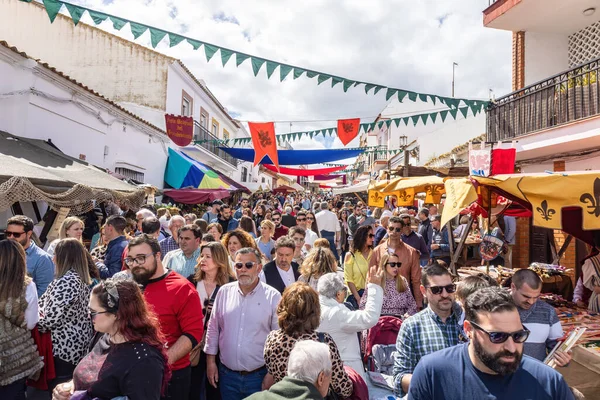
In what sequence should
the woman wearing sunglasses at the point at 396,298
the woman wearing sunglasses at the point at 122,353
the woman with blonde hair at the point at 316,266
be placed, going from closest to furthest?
the woman wearing sunglasses at the point at 122,353, the woman wearing sunglasses at the point at 396,298, the woman with blonde hair at the point at 316,266

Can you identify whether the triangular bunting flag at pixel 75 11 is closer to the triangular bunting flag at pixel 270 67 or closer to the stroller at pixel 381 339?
the triangular bunting flag at pixel 270 67

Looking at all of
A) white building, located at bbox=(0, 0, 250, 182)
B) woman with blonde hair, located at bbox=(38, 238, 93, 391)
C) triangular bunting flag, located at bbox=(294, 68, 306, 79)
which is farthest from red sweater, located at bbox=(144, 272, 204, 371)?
white building, located at bbox=(0, 0, 250, 182)

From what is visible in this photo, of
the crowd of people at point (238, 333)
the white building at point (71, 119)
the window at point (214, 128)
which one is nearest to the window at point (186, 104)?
the window at point (214, 128)

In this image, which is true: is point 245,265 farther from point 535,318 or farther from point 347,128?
point 347,128

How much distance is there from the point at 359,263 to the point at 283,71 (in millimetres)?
3648

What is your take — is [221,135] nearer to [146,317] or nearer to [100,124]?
[100,124]

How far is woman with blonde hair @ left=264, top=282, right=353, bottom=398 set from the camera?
2.53 meters

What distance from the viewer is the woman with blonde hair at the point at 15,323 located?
2.77 meters

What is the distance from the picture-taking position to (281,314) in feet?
8.67

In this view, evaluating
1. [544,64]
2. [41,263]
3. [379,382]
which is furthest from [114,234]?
[544,64]

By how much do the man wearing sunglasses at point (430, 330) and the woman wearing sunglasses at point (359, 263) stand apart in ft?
7.46

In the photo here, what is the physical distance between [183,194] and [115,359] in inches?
457

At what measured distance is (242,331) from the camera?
3068 mm

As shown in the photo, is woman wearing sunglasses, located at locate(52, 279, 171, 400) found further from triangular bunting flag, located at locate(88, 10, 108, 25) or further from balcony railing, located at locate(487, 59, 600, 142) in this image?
balcony railing, located at locate(487, 59, 600, 142)
